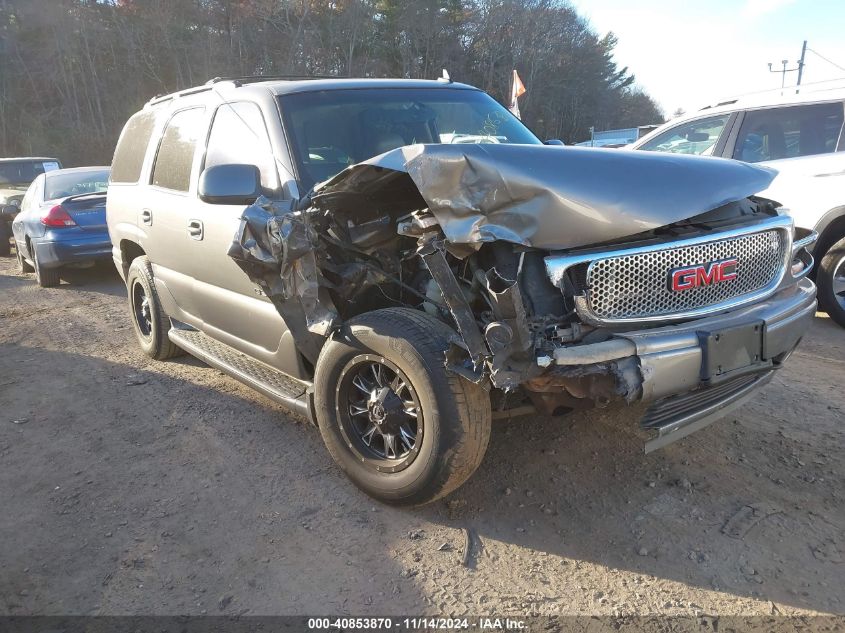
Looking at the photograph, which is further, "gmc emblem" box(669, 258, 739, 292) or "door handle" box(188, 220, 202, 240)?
"door handle" box(188, 220, 202, 240)

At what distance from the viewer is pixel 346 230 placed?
3.15 meters

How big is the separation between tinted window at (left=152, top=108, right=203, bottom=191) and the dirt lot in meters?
1.60

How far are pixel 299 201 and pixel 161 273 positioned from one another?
2.29 meters

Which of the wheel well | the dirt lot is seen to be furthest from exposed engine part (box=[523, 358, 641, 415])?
the wheel well

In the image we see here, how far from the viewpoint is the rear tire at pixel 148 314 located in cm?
514

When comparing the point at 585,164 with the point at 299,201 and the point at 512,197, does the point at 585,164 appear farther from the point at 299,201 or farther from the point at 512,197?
the point at 299,201

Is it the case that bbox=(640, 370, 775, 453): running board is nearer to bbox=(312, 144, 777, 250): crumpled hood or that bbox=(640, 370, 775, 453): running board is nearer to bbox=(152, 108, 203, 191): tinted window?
bbox=(312, 144, 777, 250): crumpled hood

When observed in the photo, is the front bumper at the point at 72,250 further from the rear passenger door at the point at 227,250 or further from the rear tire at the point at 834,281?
the rear tire at the point at 834,281

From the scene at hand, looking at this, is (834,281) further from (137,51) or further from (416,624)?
(137,51)

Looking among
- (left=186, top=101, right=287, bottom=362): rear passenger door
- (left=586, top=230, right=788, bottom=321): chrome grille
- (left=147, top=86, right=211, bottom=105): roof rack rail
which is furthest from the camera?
(left=147, top=86, right=211, bottom=105): roof rack rail

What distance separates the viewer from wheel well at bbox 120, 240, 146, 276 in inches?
218

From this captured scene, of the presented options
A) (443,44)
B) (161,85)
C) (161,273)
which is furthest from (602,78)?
(161,273)

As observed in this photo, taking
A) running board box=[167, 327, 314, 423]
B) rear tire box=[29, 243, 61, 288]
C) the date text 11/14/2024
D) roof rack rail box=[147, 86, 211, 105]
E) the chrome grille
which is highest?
roof rack rail box=[147, 86, 211, 105]

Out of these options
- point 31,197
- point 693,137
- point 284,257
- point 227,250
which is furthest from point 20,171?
point 284,257
